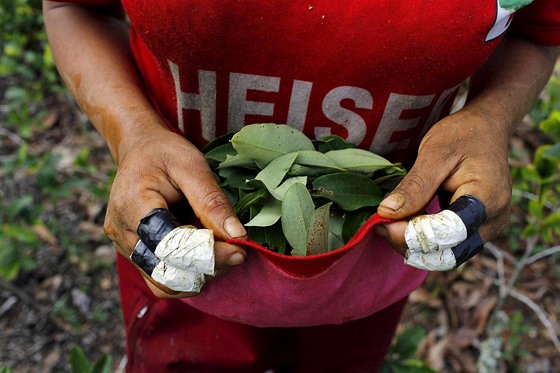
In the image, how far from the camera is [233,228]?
1.95 feet

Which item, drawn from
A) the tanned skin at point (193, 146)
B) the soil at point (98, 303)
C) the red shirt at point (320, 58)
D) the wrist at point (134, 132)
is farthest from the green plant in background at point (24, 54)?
the red shirt at point (320, 58)

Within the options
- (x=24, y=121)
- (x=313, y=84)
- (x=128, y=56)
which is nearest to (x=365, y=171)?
(x=313, y=84)

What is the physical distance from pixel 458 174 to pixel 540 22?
11.1 inches

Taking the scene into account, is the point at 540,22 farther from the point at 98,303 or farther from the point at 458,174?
the point at 98,303

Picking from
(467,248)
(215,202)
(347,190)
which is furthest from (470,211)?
(215,202)

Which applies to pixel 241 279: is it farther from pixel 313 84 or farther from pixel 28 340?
pixel 28 340

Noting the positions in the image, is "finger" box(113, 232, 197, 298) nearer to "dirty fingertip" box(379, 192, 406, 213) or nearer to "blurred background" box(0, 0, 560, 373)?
"dirty fingertip" box(379, 192, 406, 213)

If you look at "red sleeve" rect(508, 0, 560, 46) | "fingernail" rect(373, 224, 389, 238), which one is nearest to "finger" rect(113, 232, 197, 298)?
"fingernail" rect(373, 224, 389, 238)

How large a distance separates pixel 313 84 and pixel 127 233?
28cm

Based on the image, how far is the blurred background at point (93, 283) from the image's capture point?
4.60 ft

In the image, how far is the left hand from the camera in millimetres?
610

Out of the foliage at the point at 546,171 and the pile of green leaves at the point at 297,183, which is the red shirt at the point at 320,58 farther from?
the foliage at the point at 546,171

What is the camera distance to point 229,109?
2.40 ft

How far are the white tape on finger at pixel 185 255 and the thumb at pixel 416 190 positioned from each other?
0.59ft
